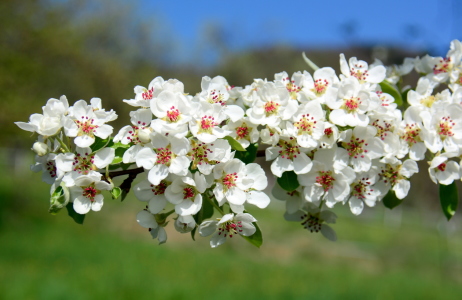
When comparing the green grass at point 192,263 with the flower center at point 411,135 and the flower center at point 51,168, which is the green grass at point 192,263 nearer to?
the flower center at point 51,168

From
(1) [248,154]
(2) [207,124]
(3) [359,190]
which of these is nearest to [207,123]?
(2) [207,124]

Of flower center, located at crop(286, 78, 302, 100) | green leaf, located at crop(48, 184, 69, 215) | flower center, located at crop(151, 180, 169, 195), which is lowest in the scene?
green leaf, located at crop(48, 184, 69, 215)

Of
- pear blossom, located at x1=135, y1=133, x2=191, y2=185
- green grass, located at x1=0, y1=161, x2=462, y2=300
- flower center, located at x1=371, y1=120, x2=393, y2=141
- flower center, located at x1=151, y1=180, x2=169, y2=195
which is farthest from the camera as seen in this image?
green grass, located at x1=0, y1=161, x2=462, y2=300

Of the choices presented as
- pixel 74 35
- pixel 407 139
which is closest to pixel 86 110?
pixel 407 139

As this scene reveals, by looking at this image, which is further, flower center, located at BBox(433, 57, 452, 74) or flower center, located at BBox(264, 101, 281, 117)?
flower center, located at BBox(433, 57, 452, 74)

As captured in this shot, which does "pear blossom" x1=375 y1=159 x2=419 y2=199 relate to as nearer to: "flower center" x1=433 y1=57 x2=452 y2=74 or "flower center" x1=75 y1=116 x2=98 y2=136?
"flower center" x1=433 y1=57 x2=452 y2=74

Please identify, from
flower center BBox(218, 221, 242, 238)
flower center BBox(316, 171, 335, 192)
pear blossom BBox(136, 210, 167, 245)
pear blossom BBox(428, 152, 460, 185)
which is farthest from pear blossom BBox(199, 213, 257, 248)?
pear blossom BBox(428, 152, 460, 185)
